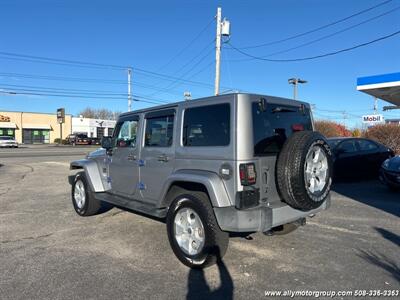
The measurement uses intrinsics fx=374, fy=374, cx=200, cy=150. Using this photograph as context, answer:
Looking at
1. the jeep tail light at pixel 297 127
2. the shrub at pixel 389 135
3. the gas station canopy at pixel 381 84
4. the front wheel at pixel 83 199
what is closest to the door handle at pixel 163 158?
the jeep tail light at pixel 297 127

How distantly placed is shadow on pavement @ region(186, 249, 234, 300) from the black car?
7.63m

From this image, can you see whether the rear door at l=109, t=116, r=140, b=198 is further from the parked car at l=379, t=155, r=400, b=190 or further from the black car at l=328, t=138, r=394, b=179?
the black car at l=328, t=138, r=394, b=179

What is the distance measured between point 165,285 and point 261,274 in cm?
111

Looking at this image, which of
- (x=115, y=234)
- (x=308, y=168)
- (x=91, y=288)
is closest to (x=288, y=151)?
(x=308, y=168)

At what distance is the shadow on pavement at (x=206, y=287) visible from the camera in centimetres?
377

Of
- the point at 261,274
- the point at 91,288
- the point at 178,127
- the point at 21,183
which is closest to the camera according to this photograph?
the point at 91,288

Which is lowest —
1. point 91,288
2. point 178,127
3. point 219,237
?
point 91,288

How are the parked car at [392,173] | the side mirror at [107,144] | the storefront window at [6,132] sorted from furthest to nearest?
the storefront window at [6,132] → the parked car at [392,173] → the side mirror at [107,144]

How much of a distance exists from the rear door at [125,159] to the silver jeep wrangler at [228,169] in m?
0.32

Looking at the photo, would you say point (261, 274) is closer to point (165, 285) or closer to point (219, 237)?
point (219, 237)

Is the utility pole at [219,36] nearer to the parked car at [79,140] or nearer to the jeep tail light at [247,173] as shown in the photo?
the jeep tail light at [247,173]

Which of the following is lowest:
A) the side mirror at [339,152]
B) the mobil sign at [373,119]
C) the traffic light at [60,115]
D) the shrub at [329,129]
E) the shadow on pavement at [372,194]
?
the shadow on pavement at [372,194]

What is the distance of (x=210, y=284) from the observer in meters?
4.05

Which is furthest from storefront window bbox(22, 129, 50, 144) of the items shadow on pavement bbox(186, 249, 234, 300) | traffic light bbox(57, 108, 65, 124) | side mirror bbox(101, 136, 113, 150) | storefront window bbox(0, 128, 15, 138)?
shadow on pavement bbox(186, 249, 234, 300)
